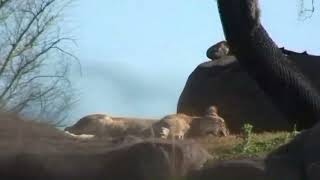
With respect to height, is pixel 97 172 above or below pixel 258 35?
below

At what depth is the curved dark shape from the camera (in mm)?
11078

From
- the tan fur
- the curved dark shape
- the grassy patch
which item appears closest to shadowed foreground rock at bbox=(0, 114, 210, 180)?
the grassy patch

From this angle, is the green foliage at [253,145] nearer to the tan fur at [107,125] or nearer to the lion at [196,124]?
the lion at [196,124]

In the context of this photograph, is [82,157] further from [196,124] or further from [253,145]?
[196,124]

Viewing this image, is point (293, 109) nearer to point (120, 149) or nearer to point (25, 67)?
point (120, 149)

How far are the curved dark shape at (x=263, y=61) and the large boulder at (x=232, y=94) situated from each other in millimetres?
9132

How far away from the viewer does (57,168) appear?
14.9 ft

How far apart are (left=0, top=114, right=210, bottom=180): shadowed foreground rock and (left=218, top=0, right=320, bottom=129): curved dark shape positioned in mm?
6427

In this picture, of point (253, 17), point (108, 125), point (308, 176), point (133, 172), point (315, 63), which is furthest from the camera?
point (315, 63)

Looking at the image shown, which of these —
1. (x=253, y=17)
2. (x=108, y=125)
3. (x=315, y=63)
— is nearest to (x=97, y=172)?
(x=253, y=17)

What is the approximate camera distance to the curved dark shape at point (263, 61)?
36.3 feet

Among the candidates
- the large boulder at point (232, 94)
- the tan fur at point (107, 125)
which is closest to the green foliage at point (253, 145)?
the tan fur at point (107, 125)

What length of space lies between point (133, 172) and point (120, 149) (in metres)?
0.14

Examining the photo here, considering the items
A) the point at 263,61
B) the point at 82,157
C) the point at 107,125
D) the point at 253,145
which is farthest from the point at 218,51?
the point at 82,157
